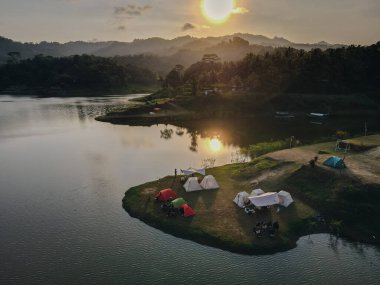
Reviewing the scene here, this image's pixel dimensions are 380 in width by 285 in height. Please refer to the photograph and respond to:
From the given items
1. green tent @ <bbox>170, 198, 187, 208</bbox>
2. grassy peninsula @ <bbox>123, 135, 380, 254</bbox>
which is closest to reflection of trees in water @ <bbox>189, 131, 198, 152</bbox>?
grassy peninsula @ <bbox>123, 135, 380, 254</bbox>

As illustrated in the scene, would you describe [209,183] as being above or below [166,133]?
above

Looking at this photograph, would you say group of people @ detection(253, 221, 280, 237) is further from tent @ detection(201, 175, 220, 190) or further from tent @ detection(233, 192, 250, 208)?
tent @ detection(201, 175, 220, 190)

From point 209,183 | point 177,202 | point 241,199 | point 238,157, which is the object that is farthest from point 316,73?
point 177,202

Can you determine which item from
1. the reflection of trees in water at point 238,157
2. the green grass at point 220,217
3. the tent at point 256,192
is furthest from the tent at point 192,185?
the reflection of trees in water at point 238,157

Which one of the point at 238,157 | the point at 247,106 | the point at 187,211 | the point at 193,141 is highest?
the point at 247,106

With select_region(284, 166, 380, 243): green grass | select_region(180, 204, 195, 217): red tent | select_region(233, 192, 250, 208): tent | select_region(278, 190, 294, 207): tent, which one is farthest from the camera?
select_region(278, 190, 294, 207): tent

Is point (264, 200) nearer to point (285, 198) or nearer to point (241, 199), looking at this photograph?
point (241, 199)

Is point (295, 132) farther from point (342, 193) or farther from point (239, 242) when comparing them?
point (239, 242)
